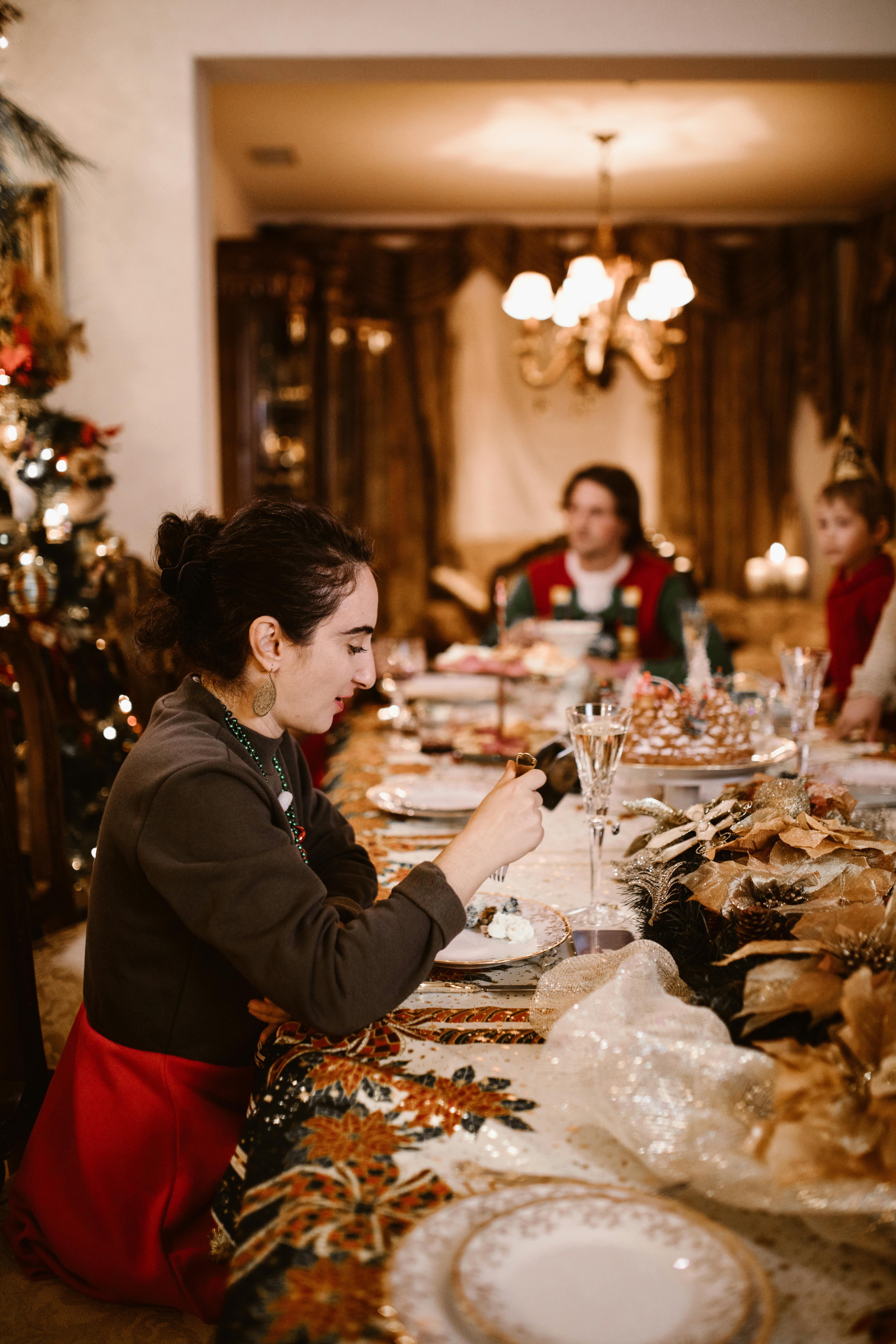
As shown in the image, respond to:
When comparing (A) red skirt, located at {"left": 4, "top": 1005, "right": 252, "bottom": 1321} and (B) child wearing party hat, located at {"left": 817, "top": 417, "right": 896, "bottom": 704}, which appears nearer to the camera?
(A) red skirt, located at {"left": 4, "top": 1005, "right": 252, "bottom": 1321}

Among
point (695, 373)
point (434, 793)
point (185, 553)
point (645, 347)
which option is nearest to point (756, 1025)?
point (185, 553)

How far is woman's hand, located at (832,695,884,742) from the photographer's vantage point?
2.24m

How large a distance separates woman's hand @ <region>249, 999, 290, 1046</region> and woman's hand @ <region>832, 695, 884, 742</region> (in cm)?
160

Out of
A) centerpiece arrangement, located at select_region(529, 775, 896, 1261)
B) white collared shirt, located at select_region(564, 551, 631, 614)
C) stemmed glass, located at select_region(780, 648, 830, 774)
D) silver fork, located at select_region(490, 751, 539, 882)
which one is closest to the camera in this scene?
centerpiece arrangement, located at select_region(529, 775, 896, 1261)

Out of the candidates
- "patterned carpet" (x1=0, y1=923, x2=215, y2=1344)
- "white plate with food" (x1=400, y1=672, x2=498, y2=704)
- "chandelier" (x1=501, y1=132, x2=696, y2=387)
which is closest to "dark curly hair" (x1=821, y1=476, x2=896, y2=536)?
"white plate with food" (x1=400, y1=672, x2=498, y2=704)

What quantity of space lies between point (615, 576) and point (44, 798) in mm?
1989

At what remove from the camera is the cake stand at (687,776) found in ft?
5.13

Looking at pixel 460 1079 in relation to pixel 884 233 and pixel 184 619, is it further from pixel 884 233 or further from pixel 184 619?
pixel 884 233

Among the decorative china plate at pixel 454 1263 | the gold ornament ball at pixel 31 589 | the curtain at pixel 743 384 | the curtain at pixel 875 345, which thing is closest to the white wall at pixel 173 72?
the gold ornament ball at pixel 31 589

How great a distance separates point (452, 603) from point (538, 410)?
148 centimetres

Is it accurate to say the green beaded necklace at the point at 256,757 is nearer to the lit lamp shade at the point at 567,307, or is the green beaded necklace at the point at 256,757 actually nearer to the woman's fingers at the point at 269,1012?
the woman's fingers at the point at 269,1012

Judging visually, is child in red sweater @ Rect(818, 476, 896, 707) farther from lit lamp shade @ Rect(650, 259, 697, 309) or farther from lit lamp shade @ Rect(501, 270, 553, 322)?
lit lamp shade @ Rect(501, 270, 553, 322)

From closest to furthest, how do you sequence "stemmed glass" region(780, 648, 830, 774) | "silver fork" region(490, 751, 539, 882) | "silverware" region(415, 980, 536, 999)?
"silverware" region(415, 980, 536, 999) < "silver fork" region(490, 751, 539, 882) < "stemmed glass" region(780, 648, 830, 774)

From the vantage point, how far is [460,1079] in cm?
86
